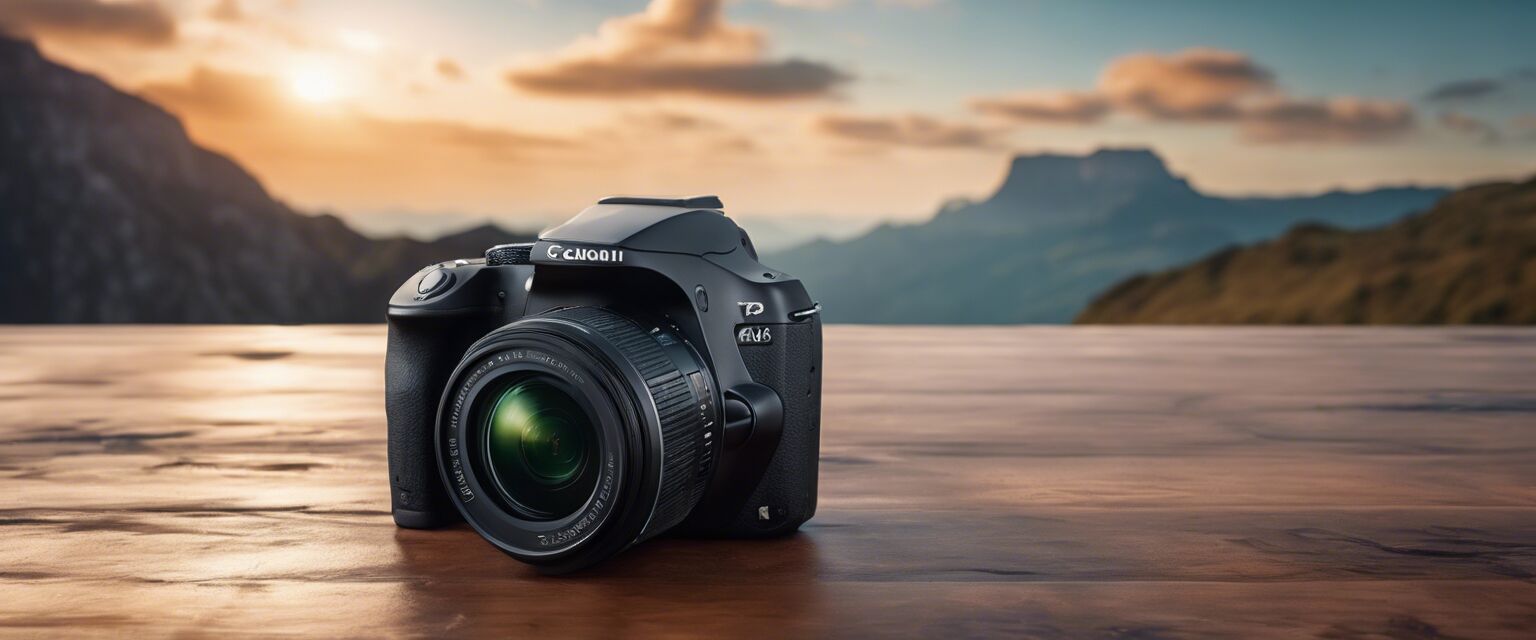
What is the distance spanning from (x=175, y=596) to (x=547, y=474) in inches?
16.8

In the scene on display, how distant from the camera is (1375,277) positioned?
2144 inches

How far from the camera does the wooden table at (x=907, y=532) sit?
1278 mm

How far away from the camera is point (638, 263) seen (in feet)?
4.87

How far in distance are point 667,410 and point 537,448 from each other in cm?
18

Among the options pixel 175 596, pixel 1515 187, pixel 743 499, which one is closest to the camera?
pixel 175 596

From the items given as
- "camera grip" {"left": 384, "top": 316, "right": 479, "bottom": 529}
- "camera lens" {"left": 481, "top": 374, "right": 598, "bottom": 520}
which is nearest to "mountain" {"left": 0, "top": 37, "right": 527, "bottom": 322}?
"camera grip" {"left": 384, "top": 316, "right": 479, "bottom": 529}

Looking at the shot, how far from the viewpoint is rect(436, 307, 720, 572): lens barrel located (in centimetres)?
132

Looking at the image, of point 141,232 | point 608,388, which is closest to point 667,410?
point 608,388

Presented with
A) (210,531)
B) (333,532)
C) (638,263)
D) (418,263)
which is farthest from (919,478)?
(418,263)

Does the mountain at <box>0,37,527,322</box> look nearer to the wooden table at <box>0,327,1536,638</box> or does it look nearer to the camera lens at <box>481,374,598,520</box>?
the wooden table at <box>0,327,1536,638</box>

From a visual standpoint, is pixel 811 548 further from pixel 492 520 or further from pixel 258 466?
pixel 258 466

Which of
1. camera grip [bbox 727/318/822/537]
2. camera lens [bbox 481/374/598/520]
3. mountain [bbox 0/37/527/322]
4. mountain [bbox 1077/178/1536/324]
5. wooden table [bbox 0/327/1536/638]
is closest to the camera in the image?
wooden table [bbox 0/327/1536/638]

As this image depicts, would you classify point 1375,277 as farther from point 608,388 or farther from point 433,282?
point 608,388

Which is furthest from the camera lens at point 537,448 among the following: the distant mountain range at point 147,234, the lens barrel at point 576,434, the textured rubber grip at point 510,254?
the distant mountain range at point 147,234
